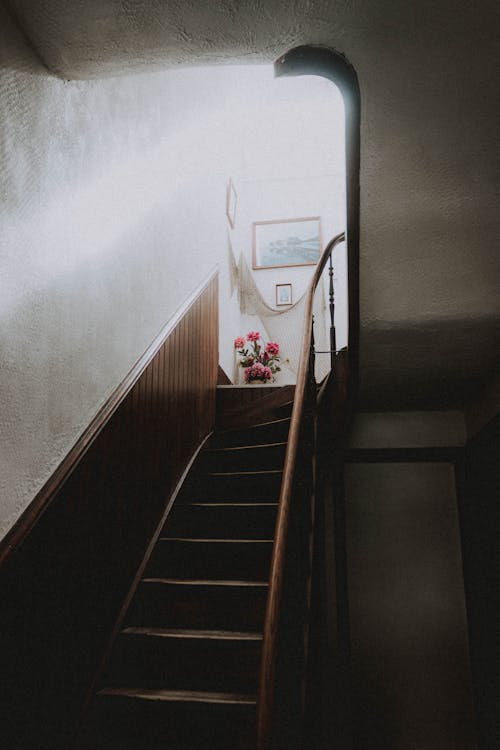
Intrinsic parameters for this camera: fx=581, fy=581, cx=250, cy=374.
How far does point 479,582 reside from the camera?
4.04 metres

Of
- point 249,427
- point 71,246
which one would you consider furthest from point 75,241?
point 249,427

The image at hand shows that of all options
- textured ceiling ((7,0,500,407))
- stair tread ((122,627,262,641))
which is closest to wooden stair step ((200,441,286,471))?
textured ceiling ((7,0,500,407))

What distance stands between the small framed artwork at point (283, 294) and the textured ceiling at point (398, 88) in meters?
3.92

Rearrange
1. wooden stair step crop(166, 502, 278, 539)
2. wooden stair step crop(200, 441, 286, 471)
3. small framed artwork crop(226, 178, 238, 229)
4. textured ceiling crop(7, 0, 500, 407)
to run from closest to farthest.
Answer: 1. textured ceiling crop(7, 0, 500, 407)
2. wooden stair step crop(166, 502, 278, 539)
3. wooden stair step crop(200, 441, 286, 471)
4. small framed artwork crop(226, 178, 238, 229)

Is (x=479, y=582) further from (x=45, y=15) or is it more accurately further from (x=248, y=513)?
(x=45, y=15)

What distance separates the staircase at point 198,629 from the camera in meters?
2.16

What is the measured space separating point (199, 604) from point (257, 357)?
3427mm

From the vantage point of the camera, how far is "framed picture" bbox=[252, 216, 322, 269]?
6.86 meters

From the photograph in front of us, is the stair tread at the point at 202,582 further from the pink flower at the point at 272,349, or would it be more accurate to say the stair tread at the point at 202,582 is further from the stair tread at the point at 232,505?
the pink flower at the point at 272,349

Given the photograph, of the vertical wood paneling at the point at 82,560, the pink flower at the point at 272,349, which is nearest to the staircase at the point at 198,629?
the vertical wood paneling at the point at 82,560

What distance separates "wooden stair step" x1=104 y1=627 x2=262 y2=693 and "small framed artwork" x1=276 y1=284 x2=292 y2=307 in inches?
186

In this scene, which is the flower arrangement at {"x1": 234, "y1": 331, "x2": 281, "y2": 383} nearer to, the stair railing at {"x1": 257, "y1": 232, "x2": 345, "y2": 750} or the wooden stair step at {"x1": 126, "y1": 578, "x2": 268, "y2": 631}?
the stair railing at {"x1": 257, "y1": 232, "x2": 345, "y2": 750}

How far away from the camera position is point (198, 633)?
249 cm

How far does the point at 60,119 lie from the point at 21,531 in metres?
1.48
